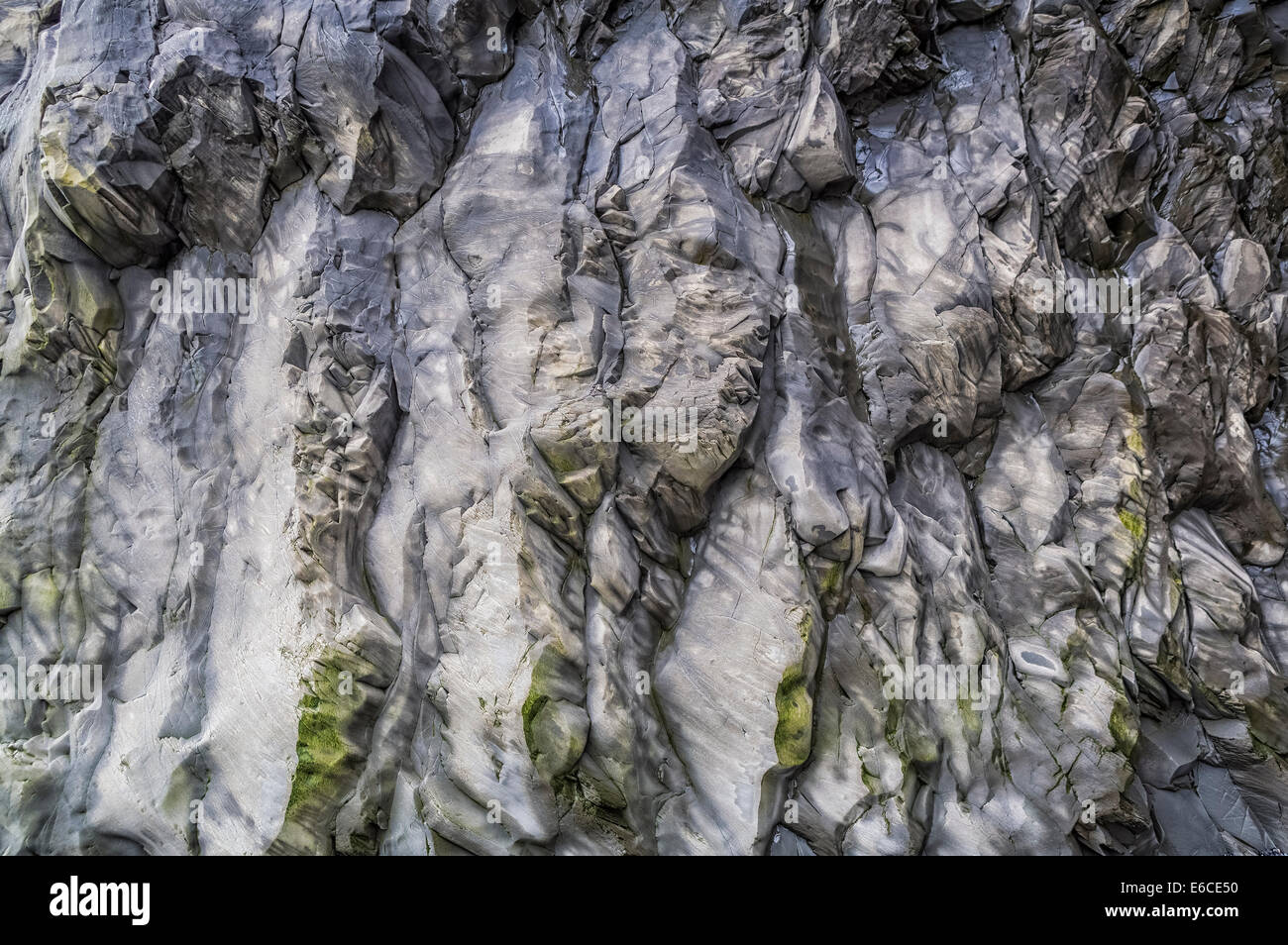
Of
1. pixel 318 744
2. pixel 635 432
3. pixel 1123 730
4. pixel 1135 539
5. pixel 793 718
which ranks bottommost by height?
pixel 1123 730

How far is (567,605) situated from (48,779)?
286 inches

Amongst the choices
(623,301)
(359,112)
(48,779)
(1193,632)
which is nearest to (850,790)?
(1193,632)

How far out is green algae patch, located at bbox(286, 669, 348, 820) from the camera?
30.3 ft

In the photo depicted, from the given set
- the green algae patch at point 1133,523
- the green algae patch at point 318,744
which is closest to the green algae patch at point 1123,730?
the green algae patch at point 1133,523

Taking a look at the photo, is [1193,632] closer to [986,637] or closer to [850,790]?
[986,637]

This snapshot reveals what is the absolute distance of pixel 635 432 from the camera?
9.90 metres

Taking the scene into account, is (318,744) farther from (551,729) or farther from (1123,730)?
(1123,730)

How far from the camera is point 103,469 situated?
11.2 metres

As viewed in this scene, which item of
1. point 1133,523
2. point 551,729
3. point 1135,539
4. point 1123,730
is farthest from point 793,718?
point 1133,523

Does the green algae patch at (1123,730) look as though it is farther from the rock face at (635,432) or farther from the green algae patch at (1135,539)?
the green algae patch at (1135,539)

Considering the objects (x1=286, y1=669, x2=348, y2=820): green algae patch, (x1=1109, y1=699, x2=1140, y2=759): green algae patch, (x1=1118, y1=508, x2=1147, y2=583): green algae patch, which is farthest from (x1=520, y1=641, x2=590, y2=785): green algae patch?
(x1=1118, y1=508, x2=1147, y2=583): green algae patch

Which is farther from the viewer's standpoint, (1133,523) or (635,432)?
(1133,523)

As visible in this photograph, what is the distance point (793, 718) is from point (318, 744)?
5715 millimetres

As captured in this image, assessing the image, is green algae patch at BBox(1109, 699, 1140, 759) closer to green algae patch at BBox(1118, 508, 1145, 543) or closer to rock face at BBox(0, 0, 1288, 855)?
rock face at BBox(0, 0, 1288, 855)
